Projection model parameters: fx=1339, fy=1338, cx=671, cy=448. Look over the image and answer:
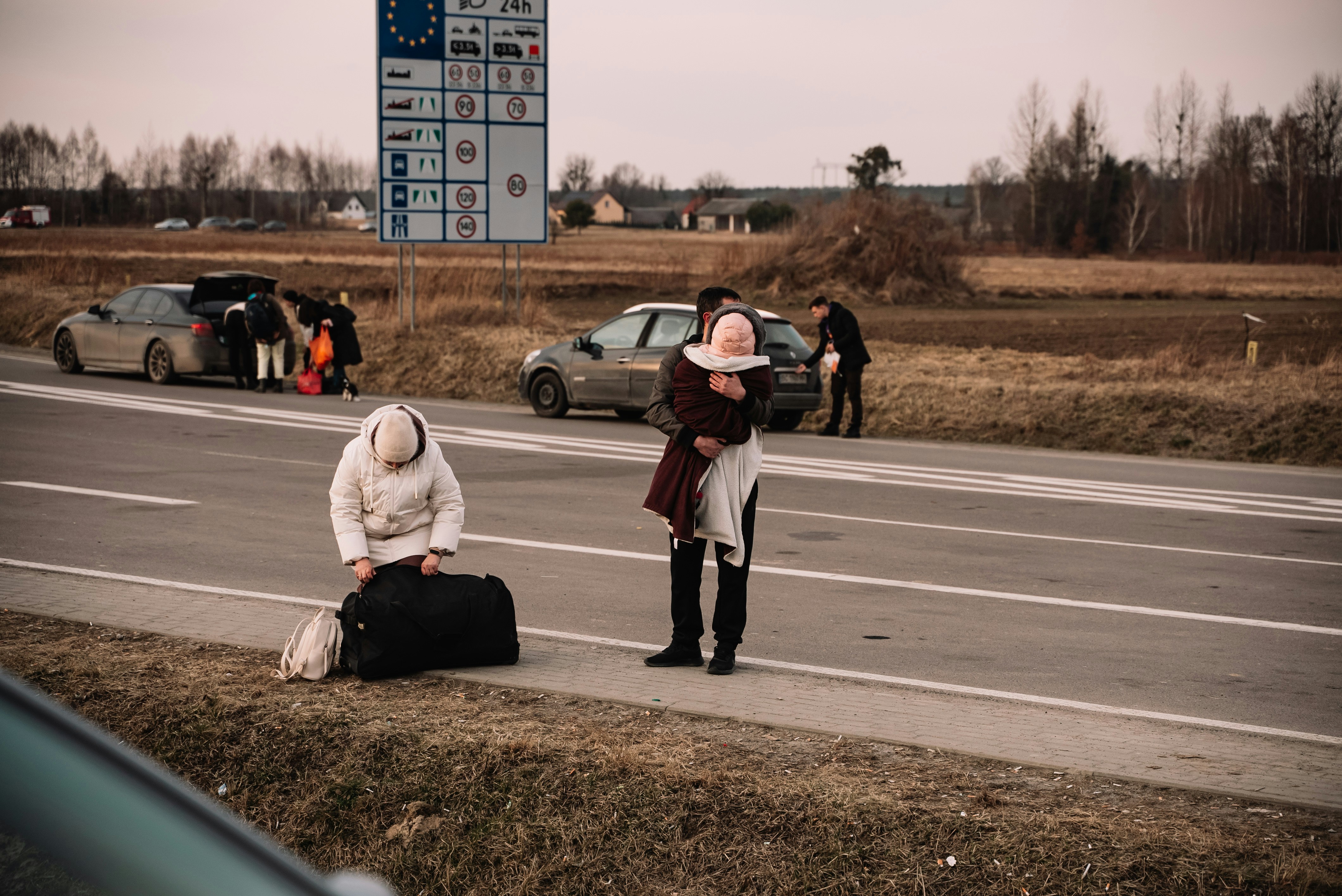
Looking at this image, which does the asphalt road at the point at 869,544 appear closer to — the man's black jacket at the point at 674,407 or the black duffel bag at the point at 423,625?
the black duffel bag at the point at 423,625

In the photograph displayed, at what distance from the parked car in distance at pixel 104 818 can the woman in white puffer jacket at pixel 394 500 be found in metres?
4.58

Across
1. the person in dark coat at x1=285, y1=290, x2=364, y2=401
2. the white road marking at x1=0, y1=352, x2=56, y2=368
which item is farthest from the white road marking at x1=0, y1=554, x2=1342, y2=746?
the white road marking at x1=0, y1=352, x2=56, y2=368

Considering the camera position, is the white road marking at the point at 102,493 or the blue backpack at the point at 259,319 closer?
the white road marking at the point at 102,493

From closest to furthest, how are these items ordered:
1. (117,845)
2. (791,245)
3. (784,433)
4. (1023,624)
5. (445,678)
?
(117,845), (445,678), (1023,624), (784,433), (791,245)

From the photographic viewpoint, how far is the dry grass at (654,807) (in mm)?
4180

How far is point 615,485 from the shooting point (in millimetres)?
13008

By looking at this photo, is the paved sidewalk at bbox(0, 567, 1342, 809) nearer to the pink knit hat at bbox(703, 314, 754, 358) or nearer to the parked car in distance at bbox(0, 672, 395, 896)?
the pink knit hat at bbox(703, 314, 754, 358)

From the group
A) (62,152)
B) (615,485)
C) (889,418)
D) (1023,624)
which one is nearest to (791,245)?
(889,418)

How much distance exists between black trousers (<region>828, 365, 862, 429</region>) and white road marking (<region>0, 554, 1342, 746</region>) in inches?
438

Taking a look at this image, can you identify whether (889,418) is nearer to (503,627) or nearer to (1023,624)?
(1023,624)

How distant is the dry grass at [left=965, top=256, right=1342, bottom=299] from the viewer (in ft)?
173

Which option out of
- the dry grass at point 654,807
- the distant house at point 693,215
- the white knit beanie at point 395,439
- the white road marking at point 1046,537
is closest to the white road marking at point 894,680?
the dry grass at point 654,807

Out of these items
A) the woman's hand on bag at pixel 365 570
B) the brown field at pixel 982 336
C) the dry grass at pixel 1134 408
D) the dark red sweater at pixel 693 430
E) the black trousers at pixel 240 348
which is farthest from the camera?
the black trousers at pixel 240 348

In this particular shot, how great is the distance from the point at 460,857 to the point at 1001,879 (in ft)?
5.79
